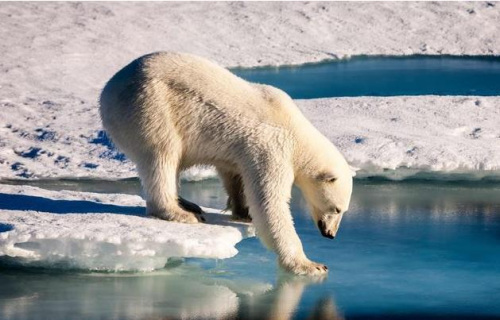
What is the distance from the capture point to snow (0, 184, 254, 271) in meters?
5.86

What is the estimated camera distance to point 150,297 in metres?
5.85

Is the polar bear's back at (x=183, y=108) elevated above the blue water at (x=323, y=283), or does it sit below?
above

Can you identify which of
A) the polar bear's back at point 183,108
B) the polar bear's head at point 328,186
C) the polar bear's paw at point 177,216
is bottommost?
the polar bear's paw at point 177,216

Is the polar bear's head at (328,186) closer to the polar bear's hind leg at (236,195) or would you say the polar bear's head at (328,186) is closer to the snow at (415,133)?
the polar bear's hind leg at (236,195)

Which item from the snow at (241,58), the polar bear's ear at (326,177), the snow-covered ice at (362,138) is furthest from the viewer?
the snow at (241,58)

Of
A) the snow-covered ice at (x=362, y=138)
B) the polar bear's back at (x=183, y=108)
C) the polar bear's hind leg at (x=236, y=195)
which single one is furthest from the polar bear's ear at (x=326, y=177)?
the snow-covered ice at (x=362, y=138)

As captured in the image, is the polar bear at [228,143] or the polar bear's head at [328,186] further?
the polar bear's head at [328,186]

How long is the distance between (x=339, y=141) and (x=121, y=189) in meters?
2.19

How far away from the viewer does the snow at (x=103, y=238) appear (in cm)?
586

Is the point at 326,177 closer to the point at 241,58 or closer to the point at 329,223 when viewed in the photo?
the point at 329,223

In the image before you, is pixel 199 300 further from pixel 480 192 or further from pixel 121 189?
pixel 480 192

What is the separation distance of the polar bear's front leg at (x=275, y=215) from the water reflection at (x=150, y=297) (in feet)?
0.38

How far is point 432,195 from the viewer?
8977 mm

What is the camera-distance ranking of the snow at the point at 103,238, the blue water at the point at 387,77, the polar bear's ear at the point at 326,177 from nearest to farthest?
the snow at the point at 103,238
the polar bear's ear at the point at 326,177
the blue water at the point at 387,77
